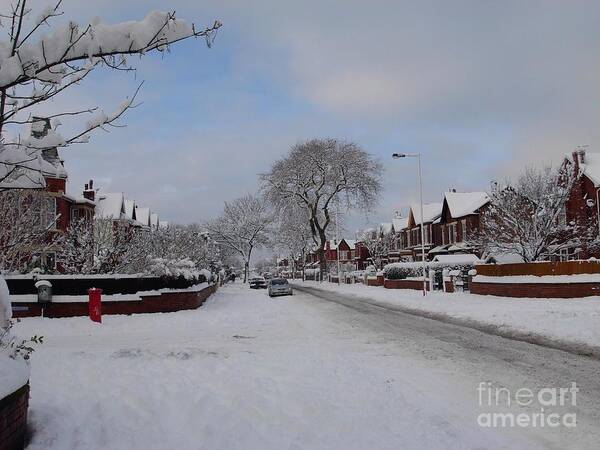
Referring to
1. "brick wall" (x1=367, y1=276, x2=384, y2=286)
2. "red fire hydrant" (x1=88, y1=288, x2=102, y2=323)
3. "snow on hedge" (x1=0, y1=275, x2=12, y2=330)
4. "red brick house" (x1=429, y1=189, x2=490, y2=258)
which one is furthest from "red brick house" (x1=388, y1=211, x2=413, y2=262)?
"snow on hedge" (x1=0, y1=275, x2=12, y2=330)

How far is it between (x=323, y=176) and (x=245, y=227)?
2202 centimetres

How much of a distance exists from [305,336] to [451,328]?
14.5ft

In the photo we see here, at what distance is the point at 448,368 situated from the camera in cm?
955

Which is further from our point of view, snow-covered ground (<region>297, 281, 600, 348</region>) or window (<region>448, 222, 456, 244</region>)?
window (<region>448, 222, 456, 244</region>)

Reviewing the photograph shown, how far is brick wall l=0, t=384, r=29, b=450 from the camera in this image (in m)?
4.41

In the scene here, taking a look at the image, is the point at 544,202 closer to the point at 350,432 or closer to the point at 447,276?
the point at 447,276

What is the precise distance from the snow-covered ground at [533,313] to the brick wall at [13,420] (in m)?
11.1

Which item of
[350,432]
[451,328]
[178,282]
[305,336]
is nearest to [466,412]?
[350,432]

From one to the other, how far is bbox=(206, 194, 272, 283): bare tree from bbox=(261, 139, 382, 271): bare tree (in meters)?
16.6

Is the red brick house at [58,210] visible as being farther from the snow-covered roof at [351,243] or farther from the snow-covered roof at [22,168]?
the snow-covered roof at [351,243]

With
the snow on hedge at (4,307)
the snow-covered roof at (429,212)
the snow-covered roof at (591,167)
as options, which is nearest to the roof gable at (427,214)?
the snow-covered roof at (429,212)

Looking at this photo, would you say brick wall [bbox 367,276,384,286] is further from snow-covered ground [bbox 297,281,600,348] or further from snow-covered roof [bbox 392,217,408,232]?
snow-covered roof [bbox 392,217,408,232]

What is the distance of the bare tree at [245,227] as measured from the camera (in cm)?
7312

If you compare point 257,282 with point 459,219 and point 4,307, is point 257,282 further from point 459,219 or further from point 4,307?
point 4,307
